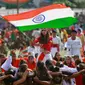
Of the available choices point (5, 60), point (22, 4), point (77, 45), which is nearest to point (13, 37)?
point (77, 45)

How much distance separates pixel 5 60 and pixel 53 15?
11.0 feet

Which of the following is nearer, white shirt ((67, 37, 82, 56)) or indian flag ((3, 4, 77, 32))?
indian flag ((3, 4, 77, 32))

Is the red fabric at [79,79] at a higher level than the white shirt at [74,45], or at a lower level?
lower

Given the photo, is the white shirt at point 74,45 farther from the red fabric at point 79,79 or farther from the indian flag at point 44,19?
the red fabric at point 79,79

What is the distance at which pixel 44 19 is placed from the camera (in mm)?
15617

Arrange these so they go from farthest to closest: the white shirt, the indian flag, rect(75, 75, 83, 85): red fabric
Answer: the white shirt, the indian flag, rect(75, 75, 83, 85): red fabric

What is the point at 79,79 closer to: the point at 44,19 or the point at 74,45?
the point at 44,19

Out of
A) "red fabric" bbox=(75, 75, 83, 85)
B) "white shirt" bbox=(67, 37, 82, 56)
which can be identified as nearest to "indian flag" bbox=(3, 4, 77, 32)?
"white shirt" bbox=(67, 37, 82, 56)

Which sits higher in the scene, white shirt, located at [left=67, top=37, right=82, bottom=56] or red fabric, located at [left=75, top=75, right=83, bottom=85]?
white shirt, located at [left=67, top=37, right=82, bottom=56]

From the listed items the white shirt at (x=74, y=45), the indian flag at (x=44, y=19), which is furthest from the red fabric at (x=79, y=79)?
the white shirt at (x=74, y=45)

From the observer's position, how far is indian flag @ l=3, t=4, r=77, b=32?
49.6ft

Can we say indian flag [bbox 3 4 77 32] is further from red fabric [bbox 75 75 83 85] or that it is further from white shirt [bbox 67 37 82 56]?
red fabric [bbox 75 75 83 85]

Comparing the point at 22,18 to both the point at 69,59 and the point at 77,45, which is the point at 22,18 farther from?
the point at 69,59

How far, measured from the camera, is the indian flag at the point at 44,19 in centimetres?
1512
